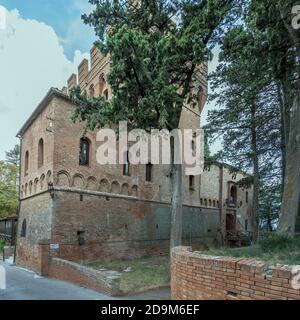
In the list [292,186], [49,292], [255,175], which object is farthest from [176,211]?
[255,175]

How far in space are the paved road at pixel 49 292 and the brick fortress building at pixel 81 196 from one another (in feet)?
7.07

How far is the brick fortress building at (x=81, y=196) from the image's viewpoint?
15391mm

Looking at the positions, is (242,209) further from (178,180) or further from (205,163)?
(178,180)

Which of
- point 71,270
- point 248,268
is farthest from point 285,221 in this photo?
point 71,270

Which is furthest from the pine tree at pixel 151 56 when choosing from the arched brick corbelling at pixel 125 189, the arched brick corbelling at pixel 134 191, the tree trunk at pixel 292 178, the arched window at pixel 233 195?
the arched window at pixel 233 195

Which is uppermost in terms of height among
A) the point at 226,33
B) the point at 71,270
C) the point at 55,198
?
the point at 226,33

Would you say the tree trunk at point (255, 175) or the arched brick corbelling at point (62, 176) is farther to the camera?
the tree trunk at point (255, 175)

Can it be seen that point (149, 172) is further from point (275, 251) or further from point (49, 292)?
point (275, 251)

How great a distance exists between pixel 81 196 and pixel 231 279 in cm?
1199

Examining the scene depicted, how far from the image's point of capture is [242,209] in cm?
3388

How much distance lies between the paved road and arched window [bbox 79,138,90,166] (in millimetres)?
5786

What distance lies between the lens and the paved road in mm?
9656

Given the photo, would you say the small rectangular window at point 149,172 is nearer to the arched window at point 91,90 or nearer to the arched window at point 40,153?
the arched window at point 40,153

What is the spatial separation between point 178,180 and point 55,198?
5.73 meters
